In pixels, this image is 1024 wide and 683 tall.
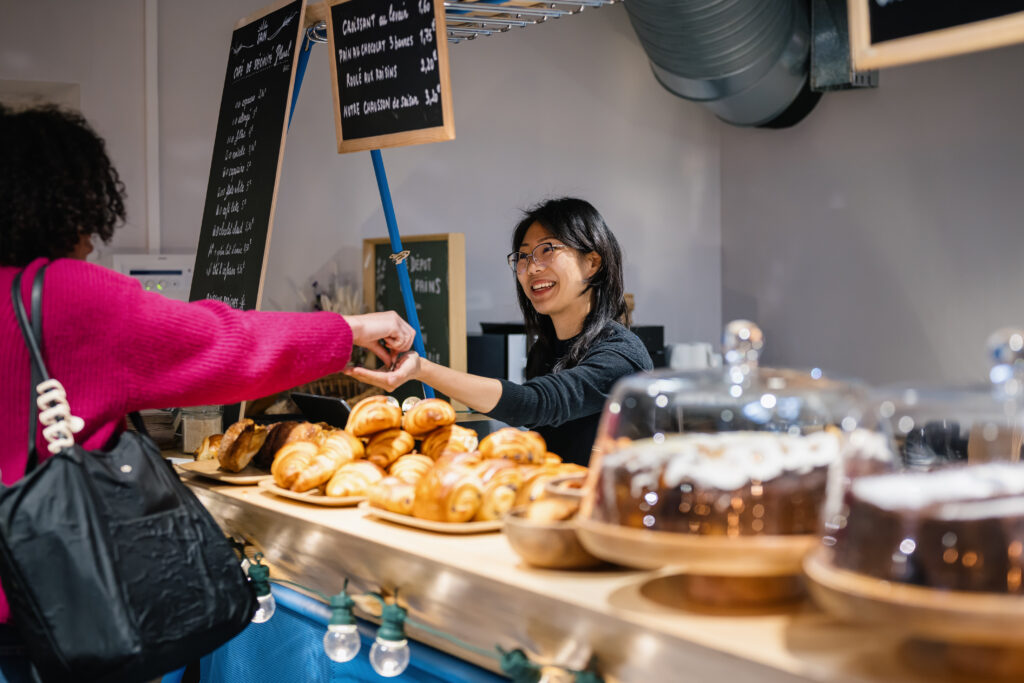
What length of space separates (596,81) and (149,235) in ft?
9.20

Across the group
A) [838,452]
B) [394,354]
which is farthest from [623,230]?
[838,452]

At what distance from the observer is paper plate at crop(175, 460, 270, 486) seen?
1911 millimetres

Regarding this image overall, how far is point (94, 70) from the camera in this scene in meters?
4.31

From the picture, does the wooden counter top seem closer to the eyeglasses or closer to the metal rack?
the eyeglasses

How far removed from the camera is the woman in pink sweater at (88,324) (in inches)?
53.9

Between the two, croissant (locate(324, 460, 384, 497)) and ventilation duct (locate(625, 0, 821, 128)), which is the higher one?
ventilation duct (locate(625, 0, 821, 128))

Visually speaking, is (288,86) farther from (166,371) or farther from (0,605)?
(0,605)

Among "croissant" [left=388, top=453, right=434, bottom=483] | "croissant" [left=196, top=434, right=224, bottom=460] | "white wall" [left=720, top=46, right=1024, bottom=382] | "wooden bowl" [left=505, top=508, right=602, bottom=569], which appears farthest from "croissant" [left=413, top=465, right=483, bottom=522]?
"white wall" [left=720, top=46, right=1024, bottom=382]

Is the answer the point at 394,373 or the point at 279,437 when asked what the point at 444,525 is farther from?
the point at 279,437

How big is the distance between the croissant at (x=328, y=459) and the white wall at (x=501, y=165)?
301 centimetres

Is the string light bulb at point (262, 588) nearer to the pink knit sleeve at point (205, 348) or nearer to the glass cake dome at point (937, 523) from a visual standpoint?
the pink knit sleeve at point (205, 348)

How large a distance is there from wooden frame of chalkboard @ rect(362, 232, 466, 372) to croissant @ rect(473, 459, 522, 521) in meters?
2.60

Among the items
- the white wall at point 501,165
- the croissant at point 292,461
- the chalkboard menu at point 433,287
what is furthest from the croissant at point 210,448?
the white wall at point 501,165

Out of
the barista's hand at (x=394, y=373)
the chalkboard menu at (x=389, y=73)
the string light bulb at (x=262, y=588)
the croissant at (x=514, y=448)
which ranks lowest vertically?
the string light bulb at (x=262, y=588)
